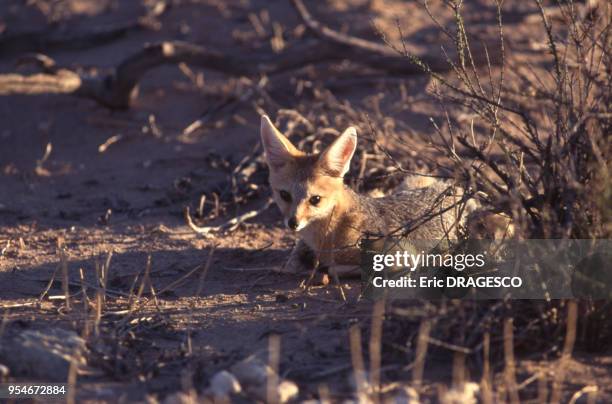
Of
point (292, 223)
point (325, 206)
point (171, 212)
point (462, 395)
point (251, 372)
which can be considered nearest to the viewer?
point (462, 395)

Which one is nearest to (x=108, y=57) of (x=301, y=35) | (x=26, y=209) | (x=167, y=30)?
(x=167, y=30)

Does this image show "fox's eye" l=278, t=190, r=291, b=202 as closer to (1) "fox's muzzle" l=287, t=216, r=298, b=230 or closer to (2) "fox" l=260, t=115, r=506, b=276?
(2) "fox" l=260, t=115, r=506, b=276

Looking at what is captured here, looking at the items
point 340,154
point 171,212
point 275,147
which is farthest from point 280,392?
point 171,212

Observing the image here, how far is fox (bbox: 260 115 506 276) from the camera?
5852mm

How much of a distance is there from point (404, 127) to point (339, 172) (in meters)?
2.62

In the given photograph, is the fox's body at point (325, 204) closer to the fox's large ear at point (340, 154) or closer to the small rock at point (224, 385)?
the fox's large ear at point (340, 154)

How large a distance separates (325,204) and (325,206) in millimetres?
14


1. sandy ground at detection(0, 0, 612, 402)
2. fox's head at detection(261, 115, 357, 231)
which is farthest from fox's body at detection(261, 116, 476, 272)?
sandy ground at detection(0, 0, 612, 402)

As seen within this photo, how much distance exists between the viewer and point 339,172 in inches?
237

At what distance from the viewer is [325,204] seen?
5898mm

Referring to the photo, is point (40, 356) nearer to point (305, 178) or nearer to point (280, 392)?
point (280, 392)

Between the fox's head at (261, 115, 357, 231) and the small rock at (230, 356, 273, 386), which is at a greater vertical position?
the fox's head at (261, 115, 357, 231)

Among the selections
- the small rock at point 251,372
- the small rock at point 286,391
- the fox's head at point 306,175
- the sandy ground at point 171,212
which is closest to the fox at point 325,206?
the fox's head at point 306,175

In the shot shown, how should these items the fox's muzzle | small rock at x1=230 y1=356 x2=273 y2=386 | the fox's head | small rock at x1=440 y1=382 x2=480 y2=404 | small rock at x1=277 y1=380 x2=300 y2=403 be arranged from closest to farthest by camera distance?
1. small rock at x1=440 y1=382 x2=480 y2=404
2. small rock at x1=277 y1=380 x2=300 y2=403
3. small rock at x1=230 y1=356 x2=273 y2=386
4. the fox's muzzle
5. the fox's head
